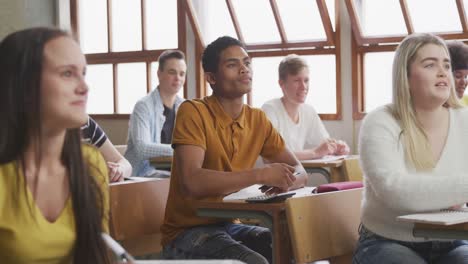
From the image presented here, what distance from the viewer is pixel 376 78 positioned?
6.78 m

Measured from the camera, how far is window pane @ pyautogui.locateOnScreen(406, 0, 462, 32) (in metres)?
6.25

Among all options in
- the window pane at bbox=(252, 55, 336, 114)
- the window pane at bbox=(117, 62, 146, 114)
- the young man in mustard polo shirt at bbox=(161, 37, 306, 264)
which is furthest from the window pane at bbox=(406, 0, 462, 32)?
the young man in mustard polo shirt at bbox=(161, 37, 306, 264)

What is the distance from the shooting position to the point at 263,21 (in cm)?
728

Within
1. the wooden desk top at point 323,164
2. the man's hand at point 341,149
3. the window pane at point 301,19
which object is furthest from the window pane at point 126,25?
the wooden desk top at point 323,164

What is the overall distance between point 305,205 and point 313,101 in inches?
180

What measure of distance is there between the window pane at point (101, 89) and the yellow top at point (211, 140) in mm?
5347

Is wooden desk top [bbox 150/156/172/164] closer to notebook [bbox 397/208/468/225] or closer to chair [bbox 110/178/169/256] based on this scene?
chair [bbox 110/178/169/256]

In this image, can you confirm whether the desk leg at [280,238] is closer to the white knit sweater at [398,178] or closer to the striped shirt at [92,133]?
the white knit sweater at [398,178]

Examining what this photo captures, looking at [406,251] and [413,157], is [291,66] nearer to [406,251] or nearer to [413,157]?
[413,157]

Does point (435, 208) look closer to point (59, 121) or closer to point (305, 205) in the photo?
point (305, 205)

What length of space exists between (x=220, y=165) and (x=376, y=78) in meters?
3.89

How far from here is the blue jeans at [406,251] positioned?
97.8 inches

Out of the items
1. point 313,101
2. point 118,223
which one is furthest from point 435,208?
point 313,101

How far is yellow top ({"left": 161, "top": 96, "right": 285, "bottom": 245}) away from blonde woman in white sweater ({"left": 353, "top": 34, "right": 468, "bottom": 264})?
0.59 m
